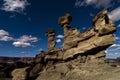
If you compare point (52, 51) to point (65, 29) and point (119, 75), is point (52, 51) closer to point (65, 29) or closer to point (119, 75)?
point (65, 29)

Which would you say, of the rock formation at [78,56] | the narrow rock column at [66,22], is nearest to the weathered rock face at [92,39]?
the rock formation at [78,56]

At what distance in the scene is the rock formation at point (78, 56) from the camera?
1804 inches

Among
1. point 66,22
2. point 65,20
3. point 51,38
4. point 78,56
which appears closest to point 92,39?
point 78,56

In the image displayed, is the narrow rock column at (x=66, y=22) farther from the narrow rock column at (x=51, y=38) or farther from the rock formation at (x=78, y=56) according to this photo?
the narrow rock column at (x=51, y=38)

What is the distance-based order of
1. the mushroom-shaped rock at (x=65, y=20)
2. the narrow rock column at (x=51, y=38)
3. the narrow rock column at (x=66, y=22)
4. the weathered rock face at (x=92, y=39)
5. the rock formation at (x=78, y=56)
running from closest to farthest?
the rock formation at (x=78, y=56) → the weathered rock face at (x=92, y=39) → the narrow rock column at (x=66, y=22) → the mushroom-shaped rock at (x=65, y=20) → the narrow rock column at (x=51, y=38)

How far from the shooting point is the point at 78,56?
2130 inches

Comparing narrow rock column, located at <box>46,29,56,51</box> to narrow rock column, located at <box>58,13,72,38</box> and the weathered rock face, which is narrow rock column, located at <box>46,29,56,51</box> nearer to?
narrow rock column, located at <box>58,13,72,38</box>

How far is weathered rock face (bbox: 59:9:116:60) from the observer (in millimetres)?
46781

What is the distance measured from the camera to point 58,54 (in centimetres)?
6209

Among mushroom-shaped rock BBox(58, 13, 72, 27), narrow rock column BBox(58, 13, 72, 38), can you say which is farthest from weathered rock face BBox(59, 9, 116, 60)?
mushroom-shaped rock BBox(58, 13, 72, 27)

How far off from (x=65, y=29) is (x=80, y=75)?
20.6m

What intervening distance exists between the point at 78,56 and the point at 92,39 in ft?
24.3

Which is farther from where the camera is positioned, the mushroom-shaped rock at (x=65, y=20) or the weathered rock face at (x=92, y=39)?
the mushroom-shaped rock at (x=65, y=20)

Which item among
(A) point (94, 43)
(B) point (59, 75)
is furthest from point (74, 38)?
(B) point (59, 75)
